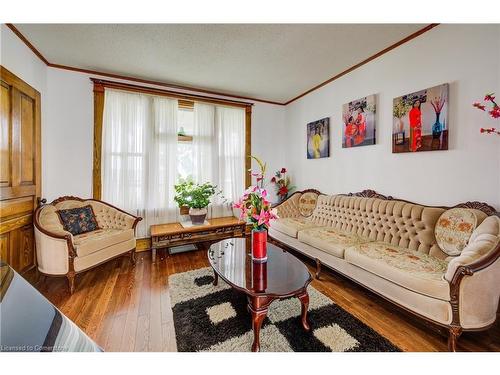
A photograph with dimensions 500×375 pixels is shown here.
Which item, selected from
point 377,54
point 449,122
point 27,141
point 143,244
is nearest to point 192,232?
point 143,244

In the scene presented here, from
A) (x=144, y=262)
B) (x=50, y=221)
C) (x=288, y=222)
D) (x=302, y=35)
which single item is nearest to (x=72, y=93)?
(x=50, y=221)

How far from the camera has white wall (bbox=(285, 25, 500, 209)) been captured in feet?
6.16

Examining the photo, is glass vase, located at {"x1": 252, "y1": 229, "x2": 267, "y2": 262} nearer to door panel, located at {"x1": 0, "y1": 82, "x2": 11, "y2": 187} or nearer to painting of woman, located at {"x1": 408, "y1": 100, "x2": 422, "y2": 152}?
painting of woman, located at {"x1": 408, "y1": 100, "x2": 422, "y2": 152}

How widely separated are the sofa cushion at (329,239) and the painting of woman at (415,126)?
1211 mm

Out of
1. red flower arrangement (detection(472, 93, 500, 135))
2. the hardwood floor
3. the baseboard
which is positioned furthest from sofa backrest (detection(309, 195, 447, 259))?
the baseboard

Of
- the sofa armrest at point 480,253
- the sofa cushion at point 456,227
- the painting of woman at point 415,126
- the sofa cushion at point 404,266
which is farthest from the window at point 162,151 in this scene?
the sofa armrest at point 480,253

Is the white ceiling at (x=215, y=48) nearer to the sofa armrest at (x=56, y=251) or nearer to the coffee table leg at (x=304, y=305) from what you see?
the sofa armrest at (x=56, y=251)

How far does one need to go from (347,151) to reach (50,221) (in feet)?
→ 13.1

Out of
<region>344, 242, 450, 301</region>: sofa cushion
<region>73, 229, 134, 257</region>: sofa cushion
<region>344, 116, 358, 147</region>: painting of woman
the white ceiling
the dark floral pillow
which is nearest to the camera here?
<region>344, 242, 450, 301</region>: sofa cushion

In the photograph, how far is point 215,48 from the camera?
2529 millimetres

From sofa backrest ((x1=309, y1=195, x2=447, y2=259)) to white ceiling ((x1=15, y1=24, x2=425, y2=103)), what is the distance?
1.90 meters

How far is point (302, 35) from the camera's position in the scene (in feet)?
7.52
